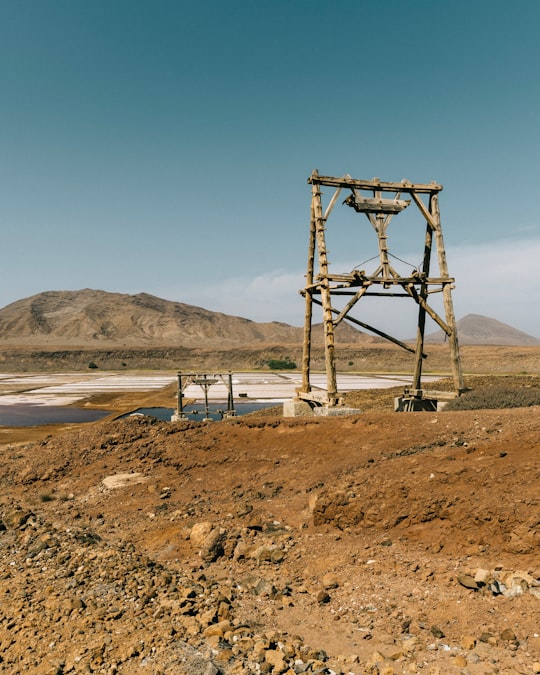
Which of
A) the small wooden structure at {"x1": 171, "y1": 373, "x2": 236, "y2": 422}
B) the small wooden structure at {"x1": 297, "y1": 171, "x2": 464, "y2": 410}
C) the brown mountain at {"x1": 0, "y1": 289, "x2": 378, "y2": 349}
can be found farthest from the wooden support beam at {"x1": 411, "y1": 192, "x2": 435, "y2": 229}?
the brown mountain at {"x1": 0, "y1": 289, "x2": 378, "y2": 349}

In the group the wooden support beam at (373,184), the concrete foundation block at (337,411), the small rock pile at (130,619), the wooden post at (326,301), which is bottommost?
the small rock pile at (130,619)

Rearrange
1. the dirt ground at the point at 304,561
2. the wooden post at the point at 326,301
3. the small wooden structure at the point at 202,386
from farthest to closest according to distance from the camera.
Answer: the small wooden structure at the point at 202,386 → the wooden post at the point at 326,301 → the dirt ground at the point at 304,561

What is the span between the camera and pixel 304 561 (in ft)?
17.8

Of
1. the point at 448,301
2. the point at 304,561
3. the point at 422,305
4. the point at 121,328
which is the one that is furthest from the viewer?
the point at 121,328

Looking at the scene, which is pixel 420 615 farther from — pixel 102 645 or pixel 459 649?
pixel 102 645

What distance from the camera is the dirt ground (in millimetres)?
3859

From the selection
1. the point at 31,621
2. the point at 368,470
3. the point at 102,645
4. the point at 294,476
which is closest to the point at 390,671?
the point at 102,645

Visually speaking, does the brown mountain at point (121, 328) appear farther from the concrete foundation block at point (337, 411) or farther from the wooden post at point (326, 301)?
the concrete foundation block at point (337, 411)

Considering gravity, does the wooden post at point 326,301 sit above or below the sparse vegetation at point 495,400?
above

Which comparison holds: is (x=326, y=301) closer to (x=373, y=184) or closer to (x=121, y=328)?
(x=373, y=184)

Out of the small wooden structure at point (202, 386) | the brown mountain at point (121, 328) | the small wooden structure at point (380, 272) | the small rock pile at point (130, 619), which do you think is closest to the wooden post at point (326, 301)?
the small wooden structure at point (380, 272)

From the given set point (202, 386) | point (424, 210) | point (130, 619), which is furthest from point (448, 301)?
point (202, 386)

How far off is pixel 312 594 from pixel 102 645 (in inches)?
86.1

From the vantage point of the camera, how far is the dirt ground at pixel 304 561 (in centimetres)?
386
